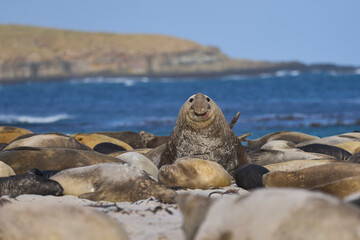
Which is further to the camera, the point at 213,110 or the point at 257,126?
the point at 257,126

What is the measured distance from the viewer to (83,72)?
148875 mm

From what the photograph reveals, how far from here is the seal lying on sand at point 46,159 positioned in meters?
6.38

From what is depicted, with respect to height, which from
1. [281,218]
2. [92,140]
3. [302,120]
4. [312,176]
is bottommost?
[302,120]

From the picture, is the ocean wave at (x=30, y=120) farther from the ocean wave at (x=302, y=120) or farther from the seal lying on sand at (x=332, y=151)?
the seal lying on sand at (x=332, y=151)

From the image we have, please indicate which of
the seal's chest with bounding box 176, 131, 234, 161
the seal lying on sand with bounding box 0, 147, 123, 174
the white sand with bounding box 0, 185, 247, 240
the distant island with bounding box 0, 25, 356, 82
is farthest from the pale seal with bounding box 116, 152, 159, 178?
the distant island with bounding box 0, 25, 356, 82

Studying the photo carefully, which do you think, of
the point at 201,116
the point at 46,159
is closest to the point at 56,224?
the point at 46,159

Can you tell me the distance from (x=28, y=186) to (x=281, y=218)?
130 inches

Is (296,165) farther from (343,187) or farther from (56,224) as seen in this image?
(56,224)

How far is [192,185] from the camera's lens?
19.6 ft

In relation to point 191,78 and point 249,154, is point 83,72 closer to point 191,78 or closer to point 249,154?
point 191,78

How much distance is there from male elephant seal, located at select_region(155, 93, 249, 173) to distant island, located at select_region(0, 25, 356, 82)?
428 ft

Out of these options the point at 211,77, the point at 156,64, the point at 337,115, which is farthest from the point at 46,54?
the point at 337,115

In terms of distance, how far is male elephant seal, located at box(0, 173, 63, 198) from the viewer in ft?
17.5

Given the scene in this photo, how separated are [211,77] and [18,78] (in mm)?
44819
